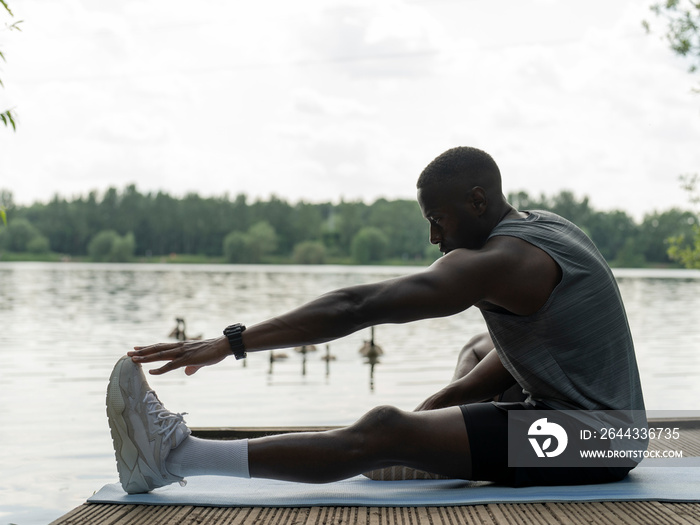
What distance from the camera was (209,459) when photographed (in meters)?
3.38

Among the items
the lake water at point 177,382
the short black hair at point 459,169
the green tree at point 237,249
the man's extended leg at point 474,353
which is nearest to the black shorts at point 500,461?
the man's extended leg at point 474,353

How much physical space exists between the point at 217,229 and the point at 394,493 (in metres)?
140

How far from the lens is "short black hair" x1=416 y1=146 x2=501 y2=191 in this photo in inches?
128

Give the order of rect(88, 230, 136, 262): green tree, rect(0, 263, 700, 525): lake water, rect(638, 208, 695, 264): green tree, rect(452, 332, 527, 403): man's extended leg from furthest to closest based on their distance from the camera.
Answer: rect(88, 230, 136, 262): green tree < rect(638, 208, 695, 264): green tree < rect(0, 263, 700, 525): lake water < rect(452, 332, 527, 403): man's extended leg

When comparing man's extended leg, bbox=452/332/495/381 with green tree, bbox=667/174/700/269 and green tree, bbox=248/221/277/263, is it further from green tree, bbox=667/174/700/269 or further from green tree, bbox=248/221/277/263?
green tree, bbox=248/221/277/263

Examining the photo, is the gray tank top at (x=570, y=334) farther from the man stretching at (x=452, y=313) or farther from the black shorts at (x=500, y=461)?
the black shorts at (x=500, y=461)

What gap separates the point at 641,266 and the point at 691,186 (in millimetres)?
97405

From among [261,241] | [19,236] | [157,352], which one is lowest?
[157,352]

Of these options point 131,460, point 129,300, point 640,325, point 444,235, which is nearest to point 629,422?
point 444,235

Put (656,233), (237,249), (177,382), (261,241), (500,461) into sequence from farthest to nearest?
(261,241), (237,249), (656,233), (177,382), (500,461)

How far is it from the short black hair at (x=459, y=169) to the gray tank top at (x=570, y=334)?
23cm

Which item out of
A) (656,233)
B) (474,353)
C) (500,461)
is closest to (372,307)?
(500,461)

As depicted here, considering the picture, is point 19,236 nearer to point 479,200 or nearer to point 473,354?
point 473,354

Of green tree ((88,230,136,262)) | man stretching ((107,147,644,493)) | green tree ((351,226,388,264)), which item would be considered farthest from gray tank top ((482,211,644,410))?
green tree ((88,230,136,262))
